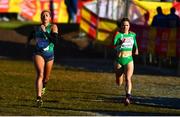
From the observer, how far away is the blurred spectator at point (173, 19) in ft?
74.6

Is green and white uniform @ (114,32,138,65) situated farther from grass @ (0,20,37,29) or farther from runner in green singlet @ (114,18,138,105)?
grass @ (0,20,37,29)

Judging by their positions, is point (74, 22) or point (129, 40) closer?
point (129, 40)

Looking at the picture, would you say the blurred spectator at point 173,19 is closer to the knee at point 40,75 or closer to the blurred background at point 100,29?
the blurred background at point 100,29

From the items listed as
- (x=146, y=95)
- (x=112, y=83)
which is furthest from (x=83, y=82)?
(x=146, y=95)

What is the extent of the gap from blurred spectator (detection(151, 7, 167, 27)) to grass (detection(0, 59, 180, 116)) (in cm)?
310

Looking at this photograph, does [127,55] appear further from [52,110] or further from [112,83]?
[112,83]

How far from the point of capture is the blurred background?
2294 centimetres

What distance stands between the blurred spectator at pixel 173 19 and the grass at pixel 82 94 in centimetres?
269

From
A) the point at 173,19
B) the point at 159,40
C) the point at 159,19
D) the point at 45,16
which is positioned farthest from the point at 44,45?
the point at 159,19

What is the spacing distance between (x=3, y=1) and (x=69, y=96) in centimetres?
1865

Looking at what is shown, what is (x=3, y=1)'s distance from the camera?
33250mm

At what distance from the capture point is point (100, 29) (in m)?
26.3

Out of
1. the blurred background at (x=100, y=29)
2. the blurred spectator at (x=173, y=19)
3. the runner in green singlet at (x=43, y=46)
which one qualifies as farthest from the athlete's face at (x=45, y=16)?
the blurred spectator at (x=173, y=19)

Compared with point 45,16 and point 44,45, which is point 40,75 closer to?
point 44,45
